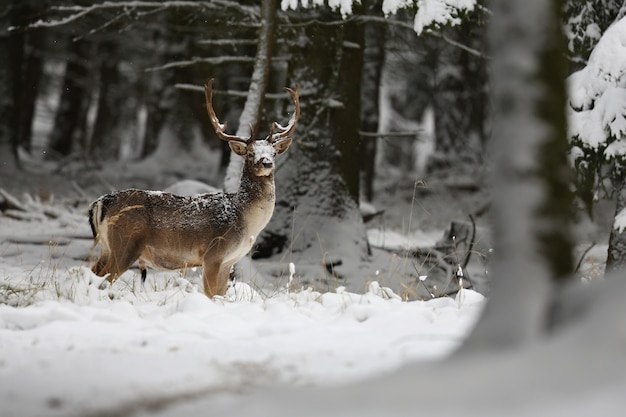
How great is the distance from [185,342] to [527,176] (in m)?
2.15

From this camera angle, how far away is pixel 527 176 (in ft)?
10.2

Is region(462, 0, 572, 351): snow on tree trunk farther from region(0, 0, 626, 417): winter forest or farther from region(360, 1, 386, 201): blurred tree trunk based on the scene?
region(360, 1, 386, 201): blurred tree trunk

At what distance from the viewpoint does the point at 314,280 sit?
10039mm

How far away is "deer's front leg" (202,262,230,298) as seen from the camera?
691 centimetres

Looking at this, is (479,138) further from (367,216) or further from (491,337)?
(491,337)

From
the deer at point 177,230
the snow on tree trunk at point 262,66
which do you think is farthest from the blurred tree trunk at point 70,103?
the deer at point 177,230

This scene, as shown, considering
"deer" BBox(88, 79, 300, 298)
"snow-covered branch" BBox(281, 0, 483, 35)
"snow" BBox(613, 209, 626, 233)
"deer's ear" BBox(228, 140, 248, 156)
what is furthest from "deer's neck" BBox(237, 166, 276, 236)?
"snow" BBox(613, 209, 626, 233)

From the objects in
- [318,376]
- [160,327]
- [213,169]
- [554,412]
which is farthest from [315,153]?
[213,169]

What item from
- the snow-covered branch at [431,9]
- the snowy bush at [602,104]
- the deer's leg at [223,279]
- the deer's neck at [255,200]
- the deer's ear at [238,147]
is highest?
the snow-covered branch at [431,9]

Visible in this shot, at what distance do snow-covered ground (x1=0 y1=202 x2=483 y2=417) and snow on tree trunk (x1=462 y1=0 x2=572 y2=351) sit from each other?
0.74 m

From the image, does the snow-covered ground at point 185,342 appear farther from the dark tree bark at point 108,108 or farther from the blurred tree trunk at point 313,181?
the dark tree bark at point 108,108

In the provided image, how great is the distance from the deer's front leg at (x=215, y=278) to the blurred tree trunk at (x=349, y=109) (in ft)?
15.5

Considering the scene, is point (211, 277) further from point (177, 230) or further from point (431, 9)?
point (431, 9)

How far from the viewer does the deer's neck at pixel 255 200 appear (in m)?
7.24
